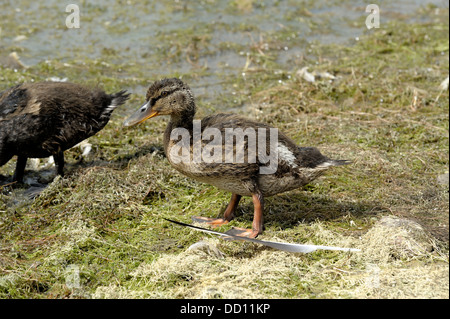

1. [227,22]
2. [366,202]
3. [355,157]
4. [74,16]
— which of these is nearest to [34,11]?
[74,16]

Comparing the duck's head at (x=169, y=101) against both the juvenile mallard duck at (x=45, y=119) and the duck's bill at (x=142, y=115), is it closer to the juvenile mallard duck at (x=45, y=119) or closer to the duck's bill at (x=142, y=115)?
the duck's bill at (x=142, y=115)

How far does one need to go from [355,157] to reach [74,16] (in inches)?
267

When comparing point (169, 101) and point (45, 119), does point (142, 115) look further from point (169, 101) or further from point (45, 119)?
point (45, 119)

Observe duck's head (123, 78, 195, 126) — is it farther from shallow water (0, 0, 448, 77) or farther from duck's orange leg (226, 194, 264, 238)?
shallow water (0, 0, 448, 77)

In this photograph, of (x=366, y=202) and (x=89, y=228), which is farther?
(x=366, y=202)

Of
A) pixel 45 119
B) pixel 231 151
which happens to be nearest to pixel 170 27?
pixel 45 119

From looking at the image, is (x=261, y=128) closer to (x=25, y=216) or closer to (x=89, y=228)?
(x=89, y=228)

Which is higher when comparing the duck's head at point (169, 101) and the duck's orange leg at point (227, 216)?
the duck's head at point (169, 101)

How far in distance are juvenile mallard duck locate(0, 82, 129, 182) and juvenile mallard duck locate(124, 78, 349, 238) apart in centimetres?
119

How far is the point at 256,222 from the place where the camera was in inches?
191

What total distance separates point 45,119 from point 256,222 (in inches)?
98.8

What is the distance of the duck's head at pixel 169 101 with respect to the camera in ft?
16.2

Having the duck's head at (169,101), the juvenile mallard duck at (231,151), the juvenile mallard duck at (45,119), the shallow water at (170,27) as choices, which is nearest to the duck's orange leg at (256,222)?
the juvenile mallard duck at (231,151)

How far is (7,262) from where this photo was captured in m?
4.46
